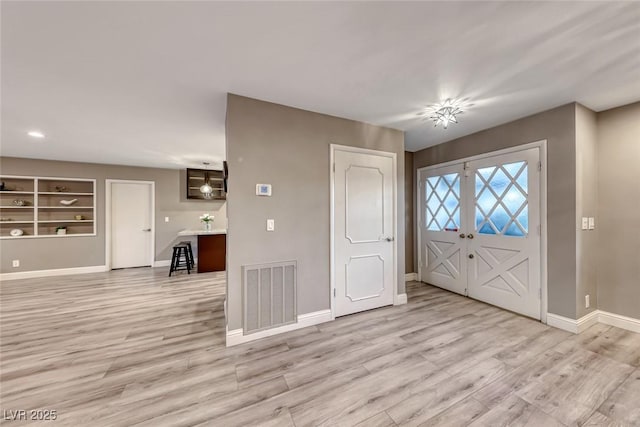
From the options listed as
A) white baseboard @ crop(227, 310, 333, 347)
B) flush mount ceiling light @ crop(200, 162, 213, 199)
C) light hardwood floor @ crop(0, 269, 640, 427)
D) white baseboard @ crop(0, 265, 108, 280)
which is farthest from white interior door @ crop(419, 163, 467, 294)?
white baseboard @ crop(0, 265, 108, 280)

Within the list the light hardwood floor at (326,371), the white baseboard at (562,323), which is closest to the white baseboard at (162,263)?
the light hardwood floor at (326,371)

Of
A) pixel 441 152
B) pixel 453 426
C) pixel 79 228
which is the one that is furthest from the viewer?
pixel 79 228

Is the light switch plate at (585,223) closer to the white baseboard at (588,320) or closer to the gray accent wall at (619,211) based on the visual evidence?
the gray accent wall at (619,211)

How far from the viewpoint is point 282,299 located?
2.58 meters

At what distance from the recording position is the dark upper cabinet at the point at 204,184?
6.16 metres

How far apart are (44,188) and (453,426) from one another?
7.79m

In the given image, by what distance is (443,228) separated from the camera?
3.91m

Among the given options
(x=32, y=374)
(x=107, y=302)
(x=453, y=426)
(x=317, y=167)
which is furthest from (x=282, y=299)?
(x=107, y=302)

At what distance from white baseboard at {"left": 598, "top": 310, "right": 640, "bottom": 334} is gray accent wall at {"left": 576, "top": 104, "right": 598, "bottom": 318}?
12cm

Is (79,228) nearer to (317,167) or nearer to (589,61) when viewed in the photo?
(317,167)

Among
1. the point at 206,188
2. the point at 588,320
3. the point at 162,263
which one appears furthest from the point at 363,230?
the point at 162,263

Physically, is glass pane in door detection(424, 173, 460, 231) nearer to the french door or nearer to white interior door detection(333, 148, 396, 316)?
the french door

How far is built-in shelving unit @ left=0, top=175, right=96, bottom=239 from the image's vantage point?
4859mm

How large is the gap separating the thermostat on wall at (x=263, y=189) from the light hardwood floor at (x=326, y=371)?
1479 millimetres
